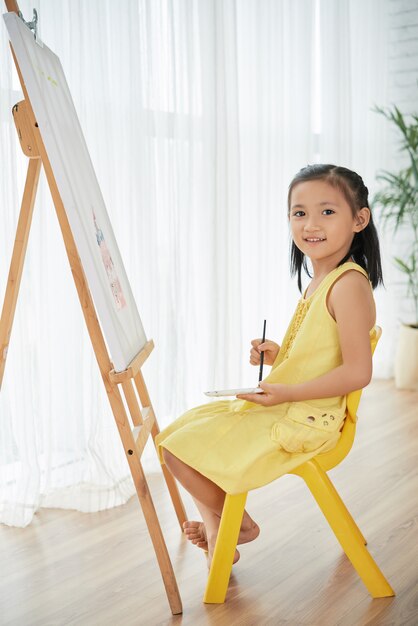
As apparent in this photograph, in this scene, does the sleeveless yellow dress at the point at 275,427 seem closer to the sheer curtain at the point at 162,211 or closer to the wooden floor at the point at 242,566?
the wooden floor at the point at 242,566

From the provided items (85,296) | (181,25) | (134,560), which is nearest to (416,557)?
(134,560)

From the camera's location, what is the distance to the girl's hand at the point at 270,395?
1783mm

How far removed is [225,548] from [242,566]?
0.27 metres

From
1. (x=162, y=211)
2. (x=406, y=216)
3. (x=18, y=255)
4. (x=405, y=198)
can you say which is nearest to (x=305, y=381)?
(x=18, y=255)

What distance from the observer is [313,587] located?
1.89m

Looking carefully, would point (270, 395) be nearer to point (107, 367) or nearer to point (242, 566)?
point (107, 367)

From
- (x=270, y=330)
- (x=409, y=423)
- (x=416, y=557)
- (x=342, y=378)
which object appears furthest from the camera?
(x=270, y=330)

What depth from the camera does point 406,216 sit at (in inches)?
189

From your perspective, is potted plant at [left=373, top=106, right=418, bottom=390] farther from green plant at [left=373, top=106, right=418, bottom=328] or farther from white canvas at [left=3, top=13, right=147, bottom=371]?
white canvas at [left=3, top=13, right=147, bottom=371]

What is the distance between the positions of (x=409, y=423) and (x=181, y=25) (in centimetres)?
188

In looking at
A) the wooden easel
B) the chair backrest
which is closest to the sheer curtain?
the wooden easel

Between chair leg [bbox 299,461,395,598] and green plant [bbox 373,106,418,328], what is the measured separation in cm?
270

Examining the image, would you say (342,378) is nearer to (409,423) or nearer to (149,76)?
(149,76)

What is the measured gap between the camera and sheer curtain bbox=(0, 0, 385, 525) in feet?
8.24
